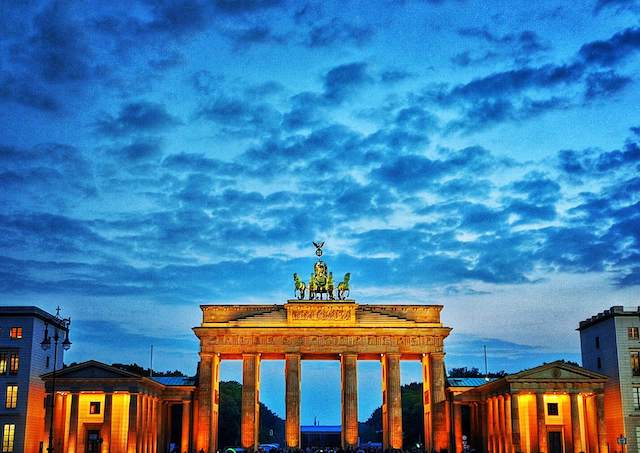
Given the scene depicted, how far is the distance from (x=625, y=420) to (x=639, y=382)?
3.87 meters

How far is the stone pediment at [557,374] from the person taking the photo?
75.0 metres

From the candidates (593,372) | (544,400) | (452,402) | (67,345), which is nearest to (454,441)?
(452,402)

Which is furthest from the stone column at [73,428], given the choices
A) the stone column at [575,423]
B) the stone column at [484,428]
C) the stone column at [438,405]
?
the stone column at [575,423]

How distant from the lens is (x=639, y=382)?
73.8 m

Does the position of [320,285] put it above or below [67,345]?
above

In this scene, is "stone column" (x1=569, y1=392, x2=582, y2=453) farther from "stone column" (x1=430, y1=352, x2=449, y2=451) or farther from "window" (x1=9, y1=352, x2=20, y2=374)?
"window" (x1=9, y1=352, x2=20, y2=374)

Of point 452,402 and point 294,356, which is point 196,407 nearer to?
point 294,356

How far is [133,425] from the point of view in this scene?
254 feet

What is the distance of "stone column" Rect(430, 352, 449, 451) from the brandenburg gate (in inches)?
4.8

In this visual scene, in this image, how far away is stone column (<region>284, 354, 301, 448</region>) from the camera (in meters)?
90.6

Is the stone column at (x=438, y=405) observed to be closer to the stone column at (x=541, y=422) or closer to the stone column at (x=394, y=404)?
the stone column at (x=394, y=404)

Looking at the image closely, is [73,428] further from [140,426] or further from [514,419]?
[514,419]

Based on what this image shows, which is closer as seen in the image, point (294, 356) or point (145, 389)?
point (145, 389)

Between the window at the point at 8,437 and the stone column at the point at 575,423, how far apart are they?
2139 inches
